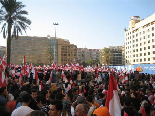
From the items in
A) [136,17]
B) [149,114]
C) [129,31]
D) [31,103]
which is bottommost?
[149,114]

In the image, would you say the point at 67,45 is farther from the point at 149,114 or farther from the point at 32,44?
the point at 149,114

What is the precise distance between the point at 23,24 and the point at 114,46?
12700 centimetres

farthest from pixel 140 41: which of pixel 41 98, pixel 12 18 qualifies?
pixel 41 98

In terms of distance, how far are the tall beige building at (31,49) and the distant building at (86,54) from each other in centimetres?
3626

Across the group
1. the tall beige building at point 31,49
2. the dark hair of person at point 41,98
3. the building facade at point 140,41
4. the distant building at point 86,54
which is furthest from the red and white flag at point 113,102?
the distant building at point 86,54

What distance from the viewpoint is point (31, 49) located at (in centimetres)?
11912

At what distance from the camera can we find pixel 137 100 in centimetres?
631

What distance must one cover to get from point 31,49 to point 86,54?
50.8 metres

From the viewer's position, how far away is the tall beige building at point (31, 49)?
116m

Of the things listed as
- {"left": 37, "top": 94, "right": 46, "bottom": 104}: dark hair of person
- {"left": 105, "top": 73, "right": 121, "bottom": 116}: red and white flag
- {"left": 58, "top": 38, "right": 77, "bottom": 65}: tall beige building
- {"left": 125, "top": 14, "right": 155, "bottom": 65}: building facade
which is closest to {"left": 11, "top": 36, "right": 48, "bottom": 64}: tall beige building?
{"left": 58, "top": 38, "right": 77, "bottom": 65}: tall beige building

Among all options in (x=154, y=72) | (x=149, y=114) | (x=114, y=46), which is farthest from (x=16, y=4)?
(x=114, y=46)

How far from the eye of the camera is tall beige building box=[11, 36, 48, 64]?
115938 millimetres

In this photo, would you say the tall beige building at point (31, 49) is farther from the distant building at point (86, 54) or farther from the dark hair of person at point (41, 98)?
the dark hair of person at point (41, 98)

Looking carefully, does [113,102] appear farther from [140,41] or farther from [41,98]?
[140,41]
